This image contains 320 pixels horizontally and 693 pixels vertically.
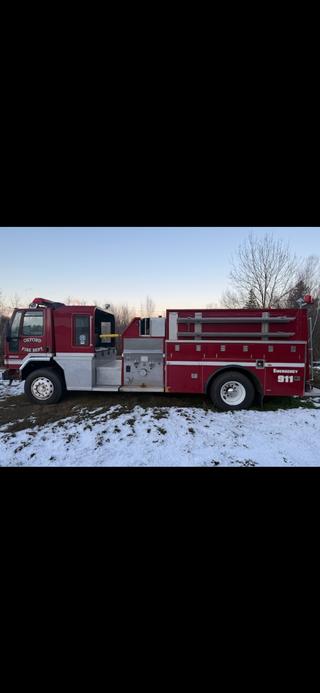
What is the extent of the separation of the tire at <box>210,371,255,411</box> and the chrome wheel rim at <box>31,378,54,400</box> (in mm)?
3772

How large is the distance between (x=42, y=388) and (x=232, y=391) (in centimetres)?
442

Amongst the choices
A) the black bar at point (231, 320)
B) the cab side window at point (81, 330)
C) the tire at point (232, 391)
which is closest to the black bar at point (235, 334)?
the black bar at point (231, 320)

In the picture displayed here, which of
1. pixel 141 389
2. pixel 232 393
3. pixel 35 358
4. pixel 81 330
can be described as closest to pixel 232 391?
pixel 232 393

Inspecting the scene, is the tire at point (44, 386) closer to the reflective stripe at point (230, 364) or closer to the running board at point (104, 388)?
the running board at point (104, 388)

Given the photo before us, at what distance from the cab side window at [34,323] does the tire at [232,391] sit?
422 cm

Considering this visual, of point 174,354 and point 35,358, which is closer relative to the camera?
point 174,354

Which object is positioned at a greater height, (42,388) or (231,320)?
(231,320)

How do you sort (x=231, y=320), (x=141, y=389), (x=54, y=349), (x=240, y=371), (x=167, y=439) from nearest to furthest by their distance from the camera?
1. (x=167, y=439)
2. (x=231, y=320)
3. (x=240, y=371)
4. (x=141, y=389)
5. (x=54, y=349)

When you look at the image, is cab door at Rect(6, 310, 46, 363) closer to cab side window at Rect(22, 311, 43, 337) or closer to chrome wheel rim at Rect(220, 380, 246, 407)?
cab side window at Rect(22, 311, 43, 337)

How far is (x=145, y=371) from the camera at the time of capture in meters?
5.54

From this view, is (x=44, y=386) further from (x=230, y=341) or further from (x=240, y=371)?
(x=240, y=371)

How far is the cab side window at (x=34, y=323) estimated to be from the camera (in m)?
5.58

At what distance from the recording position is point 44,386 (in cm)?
563

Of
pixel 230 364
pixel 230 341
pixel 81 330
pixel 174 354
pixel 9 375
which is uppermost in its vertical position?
pixel 81 330
